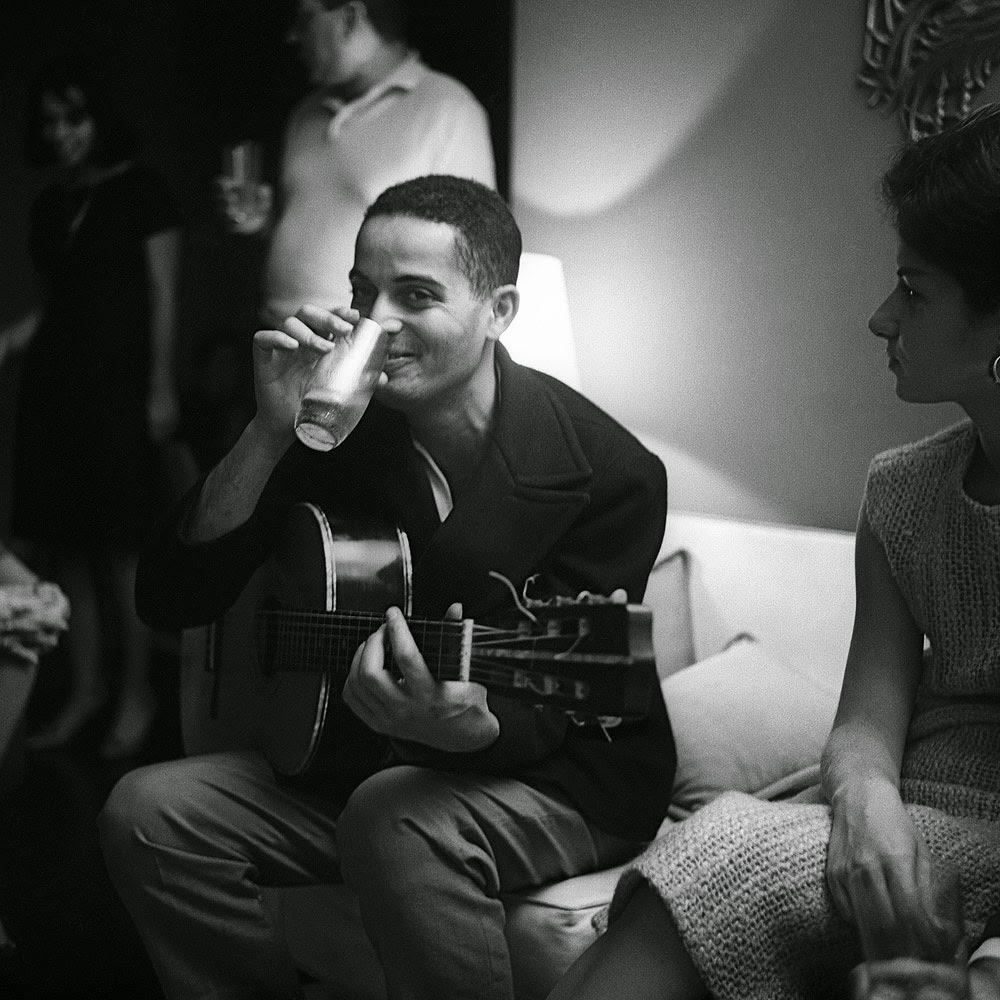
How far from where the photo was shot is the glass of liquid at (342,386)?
1.17m

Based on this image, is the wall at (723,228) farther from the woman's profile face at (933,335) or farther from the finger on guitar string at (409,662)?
the finger on guitar string at (409,662)

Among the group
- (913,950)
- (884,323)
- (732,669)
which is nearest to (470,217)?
(884,323)

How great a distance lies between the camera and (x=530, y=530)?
1.30 metres

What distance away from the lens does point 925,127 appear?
4.36 ft

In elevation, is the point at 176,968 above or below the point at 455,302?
below

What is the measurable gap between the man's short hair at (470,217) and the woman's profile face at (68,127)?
39cm

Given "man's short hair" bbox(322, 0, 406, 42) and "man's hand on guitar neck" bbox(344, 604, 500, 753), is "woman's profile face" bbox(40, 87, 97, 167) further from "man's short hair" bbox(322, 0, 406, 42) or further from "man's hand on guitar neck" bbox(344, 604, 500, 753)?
"man's hand on guitar neck" bbox(344, 604, 500, 753)

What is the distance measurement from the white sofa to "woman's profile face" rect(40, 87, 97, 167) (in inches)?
33.3

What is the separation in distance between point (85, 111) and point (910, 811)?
1233 millimetres

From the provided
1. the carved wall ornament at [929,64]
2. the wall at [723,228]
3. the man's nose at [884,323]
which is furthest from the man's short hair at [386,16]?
the man's nose at [884,323]

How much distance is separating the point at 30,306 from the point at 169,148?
26cm

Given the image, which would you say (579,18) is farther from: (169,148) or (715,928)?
(715,928)

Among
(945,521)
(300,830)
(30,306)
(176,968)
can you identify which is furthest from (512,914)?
(30,306)

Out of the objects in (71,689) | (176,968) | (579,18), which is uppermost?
(579,18)
